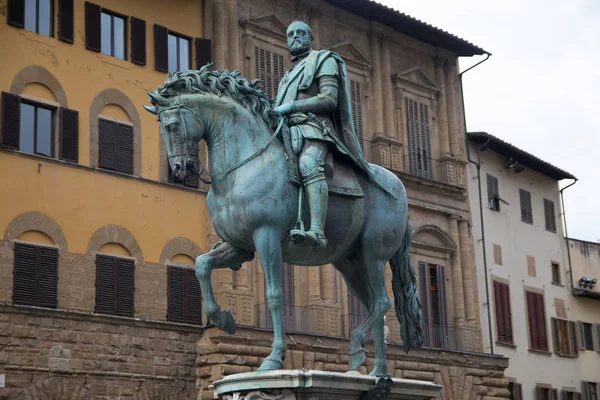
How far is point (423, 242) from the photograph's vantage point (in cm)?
2944

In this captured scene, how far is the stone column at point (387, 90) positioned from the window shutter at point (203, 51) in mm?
6244

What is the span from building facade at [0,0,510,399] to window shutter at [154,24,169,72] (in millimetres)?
40

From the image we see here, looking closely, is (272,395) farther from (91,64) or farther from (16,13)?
(91,64)

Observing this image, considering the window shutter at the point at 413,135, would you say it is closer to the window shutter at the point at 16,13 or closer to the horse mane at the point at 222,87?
the window shutter at the point at 16,13

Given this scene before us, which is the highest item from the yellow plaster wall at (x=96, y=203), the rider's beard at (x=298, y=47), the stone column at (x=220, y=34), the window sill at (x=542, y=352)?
the stone column at (x=220, y=34)

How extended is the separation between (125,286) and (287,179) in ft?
47.6

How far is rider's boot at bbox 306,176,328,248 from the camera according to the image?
7.97m

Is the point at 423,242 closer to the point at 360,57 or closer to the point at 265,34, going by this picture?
the point at 360,57

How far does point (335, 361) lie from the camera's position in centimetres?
2498

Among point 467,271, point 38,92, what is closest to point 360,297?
point 38,92

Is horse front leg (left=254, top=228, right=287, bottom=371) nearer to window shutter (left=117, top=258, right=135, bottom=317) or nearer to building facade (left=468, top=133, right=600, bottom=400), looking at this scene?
window shutter (left=117, top=258, right=135, bottom=317)

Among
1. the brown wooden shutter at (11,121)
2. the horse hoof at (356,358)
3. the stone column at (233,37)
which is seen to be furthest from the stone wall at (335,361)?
the horse hoof at (356,358)

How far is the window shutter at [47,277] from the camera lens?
68.4ft

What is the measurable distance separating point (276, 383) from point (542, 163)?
28.6 meters
